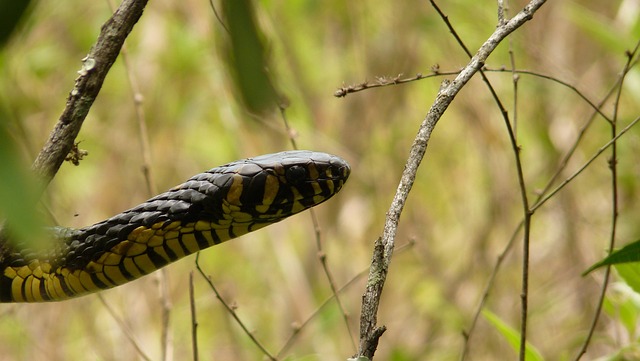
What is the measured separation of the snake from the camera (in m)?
2.81

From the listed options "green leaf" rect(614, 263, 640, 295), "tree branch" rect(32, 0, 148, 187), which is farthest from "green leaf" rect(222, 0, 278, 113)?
"green leaf" rect(614, 263, 640, 295)

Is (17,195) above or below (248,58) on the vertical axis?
below

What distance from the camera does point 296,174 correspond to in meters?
2.85

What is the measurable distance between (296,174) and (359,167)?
407 centimetres

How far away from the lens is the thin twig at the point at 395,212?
1584 mm

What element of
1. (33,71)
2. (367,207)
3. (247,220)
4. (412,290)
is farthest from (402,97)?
(247,220)

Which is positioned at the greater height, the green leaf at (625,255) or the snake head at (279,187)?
the snake head at (279,187)

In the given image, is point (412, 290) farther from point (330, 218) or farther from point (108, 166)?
point (108, 166)

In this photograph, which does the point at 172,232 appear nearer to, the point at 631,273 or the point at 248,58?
the point at 631,273

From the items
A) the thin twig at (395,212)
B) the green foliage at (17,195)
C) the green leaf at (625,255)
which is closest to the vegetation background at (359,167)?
the green leaf at (625,255)

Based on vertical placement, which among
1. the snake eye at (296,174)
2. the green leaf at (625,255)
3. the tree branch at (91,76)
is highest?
the tree branch at (91,76)

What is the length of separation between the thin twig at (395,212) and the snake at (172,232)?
36.9 inches

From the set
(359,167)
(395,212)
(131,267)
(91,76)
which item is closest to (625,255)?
(395,212)

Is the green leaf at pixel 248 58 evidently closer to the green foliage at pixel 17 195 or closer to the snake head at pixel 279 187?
the green foliage at pixel 17 195
